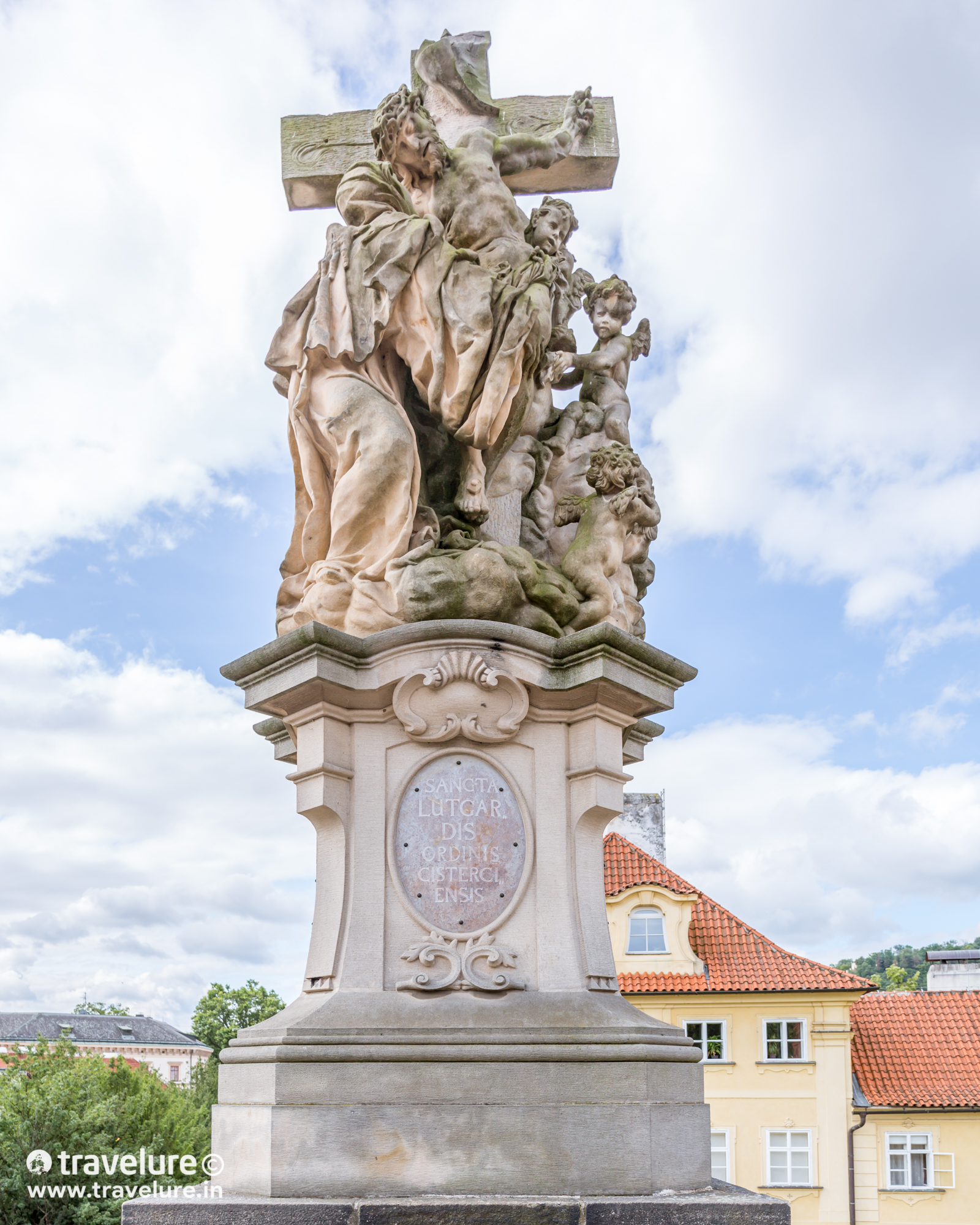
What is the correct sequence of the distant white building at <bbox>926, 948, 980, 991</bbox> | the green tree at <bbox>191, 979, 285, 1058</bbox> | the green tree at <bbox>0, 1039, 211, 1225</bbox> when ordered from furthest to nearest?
the green tree at <bbox>191, 979, 285, 1058</bbox>
the distant white building at <bbox>926, 948, 980, 991</bbox>
the green tree at <bbox>0, 1039, 211, 1225</bbox>

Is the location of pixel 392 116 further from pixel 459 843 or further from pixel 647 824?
pixel 647 824

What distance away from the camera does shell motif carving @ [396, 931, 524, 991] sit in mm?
4703

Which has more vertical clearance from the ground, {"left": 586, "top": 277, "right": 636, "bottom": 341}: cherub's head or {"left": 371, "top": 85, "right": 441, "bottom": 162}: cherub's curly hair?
{"left": 371, "top": 85, "right": 441, "bottom": 162}: cherub's curly hair

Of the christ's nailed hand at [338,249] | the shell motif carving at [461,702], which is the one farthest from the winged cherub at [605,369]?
the shell motif carving at [461,702]

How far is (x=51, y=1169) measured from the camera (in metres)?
14.4

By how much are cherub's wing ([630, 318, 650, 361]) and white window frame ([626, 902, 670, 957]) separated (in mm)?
22018

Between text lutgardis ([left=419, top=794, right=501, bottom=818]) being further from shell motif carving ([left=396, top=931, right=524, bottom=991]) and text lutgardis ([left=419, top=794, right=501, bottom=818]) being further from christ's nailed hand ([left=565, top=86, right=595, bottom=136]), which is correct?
christ's nailed hand ([left=565, top=86, right=595, bottom=136])

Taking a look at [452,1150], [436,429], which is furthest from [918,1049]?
[452,1150]

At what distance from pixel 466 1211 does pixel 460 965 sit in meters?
0.93

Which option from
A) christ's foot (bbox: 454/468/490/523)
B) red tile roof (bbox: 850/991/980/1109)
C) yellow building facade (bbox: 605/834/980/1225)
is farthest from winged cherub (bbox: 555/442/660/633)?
red tile roof (bbox: 850/991/980/1109)

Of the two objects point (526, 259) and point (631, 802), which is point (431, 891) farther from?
point (631, 802)

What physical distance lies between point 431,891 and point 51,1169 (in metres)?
12.1

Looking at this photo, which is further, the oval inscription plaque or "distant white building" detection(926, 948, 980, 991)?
"distant white building" detection(926, 948, 980, 991)

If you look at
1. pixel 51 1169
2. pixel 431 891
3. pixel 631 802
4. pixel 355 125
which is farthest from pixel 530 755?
pixel 631 802
